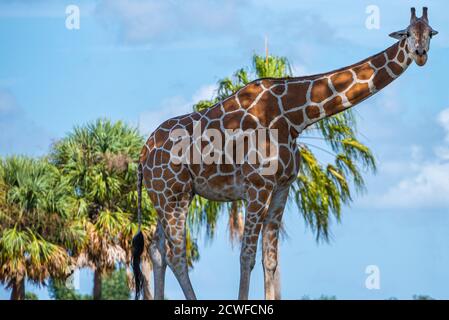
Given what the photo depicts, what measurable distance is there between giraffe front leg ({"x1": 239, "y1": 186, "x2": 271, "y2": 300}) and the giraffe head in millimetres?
2780

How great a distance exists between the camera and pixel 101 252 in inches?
1261

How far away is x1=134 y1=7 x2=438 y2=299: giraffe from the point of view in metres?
15.5

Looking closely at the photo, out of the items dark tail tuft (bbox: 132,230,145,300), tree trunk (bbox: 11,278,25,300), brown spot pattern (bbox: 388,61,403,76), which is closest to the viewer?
brown spot pattern (bbox: 388,61,403,76)

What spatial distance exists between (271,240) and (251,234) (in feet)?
1.38

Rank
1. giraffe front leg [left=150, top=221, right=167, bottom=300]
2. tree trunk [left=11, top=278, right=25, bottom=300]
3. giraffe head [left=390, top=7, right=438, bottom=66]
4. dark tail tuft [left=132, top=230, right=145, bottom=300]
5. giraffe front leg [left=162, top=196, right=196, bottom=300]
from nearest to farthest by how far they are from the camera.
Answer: giraffe head [left=390, top=7, right=438, bottom=66] → giraffe front leg [left=162, top=196, right=196, bottom=300] → giraffe front leg [left=150, top=221, right=167, bottom=300] → dark tail tuft [left=132, top=230, right=145, bottom=300] → tree trunk [left=11, top=278, right=25, bottom=300]

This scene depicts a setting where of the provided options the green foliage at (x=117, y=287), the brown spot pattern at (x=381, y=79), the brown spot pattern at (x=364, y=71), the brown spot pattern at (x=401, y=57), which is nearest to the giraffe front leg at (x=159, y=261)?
the brown spot pattern at (x=364, y=71)

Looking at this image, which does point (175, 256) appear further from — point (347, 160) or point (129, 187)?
point (129, 187)

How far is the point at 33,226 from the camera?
29734 millimetres

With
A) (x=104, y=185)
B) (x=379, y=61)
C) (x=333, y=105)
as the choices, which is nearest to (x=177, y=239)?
(x=333, y=105)

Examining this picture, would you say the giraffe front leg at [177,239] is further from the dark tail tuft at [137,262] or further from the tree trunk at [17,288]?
the tree trunk at [17,288]

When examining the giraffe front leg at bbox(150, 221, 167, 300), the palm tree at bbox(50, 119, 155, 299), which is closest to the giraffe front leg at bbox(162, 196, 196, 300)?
the giraffe front leg at bbox(150, 221, 167, 300)

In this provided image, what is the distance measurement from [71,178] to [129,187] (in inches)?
68.3

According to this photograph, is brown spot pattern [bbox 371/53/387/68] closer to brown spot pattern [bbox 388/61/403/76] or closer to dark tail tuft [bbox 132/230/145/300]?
brown spot pattern [bbox 388/61/403/76]

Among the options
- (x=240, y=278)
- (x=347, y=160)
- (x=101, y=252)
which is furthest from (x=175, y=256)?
(x=101, y=252)
